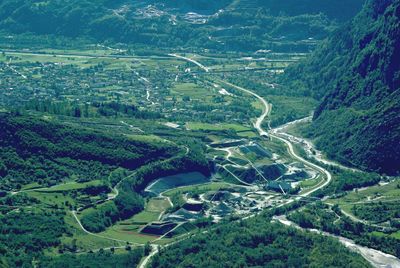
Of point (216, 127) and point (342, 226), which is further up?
point (216, 127)

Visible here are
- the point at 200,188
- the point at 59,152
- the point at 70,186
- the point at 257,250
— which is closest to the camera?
the point at 257,250

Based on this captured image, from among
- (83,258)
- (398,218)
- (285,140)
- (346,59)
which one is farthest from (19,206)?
(346,59)

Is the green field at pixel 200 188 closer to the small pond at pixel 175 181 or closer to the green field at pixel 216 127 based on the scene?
the small pond at pixel 175 181

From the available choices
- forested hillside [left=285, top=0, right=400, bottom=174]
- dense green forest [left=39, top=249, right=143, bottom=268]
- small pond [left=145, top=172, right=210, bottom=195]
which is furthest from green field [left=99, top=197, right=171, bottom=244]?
forested hillside [left=285, top=0, right=400, bottom=174]

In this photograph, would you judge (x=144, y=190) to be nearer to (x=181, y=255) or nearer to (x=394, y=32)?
(x=181, y=255)

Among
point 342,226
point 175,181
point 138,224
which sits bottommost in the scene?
point 138,224

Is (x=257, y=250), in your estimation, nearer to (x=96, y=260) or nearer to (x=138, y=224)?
(x=96, y=260)

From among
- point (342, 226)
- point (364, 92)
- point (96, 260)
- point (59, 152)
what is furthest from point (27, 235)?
point (364, 92)
